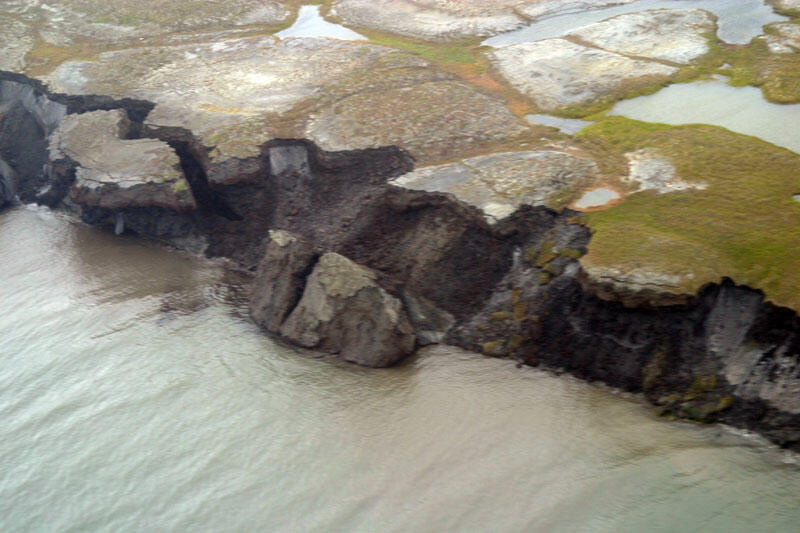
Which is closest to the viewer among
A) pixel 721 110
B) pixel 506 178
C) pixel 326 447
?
pixel 326 447

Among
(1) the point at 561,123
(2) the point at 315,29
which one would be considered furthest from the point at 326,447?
(2) the point at 315,29

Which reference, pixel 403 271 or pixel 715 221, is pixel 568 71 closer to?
pixel 715 221

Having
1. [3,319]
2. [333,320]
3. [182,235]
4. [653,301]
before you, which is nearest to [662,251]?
[653,301]

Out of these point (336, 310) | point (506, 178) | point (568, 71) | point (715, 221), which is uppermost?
point (568, 71)

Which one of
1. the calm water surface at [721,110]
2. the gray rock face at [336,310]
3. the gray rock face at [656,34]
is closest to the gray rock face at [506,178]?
the gray rock face at [336,310]

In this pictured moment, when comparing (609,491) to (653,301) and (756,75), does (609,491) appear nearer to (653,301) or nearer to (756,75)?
(653,301)

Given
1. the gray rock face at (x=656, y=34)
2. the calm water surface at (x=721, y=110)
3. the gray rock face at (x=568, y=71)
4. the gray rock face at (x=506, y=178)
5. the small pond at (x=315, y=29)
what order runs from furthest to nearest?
the small pond at (x=315, y=29) → the gray rock face at (x=656, y=34) → the gray rock face at (x=568, y=71) → the calm water surface at (x=721, y=110) → the gray rock face at (x=506, y=178)

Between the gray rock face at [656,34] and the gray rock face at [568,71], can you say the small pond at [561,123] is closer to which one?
the gray rock face at [568,71]
